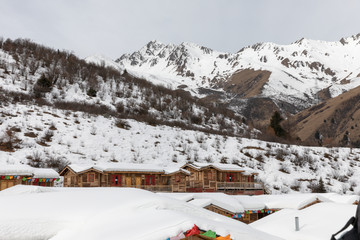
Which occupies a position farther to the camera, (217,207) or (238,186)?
(238,186)

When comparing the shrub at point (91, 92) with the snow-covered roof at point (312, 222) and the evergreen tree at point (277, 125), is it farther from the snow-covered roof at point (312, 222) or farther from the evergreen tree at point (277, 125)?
the snow-covered roof at point (312, 222)

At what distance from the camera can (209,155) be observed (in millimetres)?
47812

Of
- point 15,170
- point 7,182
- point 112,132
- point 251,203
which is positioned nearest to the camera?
point 7,182

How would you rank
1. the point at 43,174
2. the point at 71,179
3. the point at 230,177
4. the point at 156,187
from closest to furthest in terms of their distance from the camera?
the point at 43,174
the point at 71,179
the point at 156,187
the point at 230,177

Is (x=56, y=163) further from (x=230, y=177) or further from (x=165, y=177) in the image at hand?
(x=230, y=177)

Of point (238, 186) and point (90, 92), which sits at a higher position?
point (90, 92)

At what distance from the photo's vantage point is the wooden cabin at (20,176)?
23.1m

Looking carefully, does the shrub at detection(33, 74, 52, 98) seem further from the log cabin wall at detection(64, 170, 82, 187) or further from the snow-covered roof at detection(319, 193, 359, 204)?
the snow-covered roof at detection(319, 193, 359, 204)

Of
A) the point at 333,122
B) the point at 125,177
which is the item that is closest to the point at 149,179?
the point at 125,177

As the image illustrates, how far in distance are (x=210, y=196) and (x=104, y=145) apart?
24.5 m

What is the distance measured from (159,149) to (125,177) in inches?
590

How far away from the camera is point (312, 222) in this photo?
18.8m

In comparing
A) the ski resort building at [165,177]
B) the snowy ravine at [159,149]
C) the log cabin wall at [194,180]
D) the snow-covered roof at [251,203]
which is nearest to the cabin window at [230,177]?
the ski resort building at [165,177]

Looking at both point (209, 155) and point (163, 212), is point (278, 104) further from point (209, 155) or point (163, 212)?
point (163, 212)
